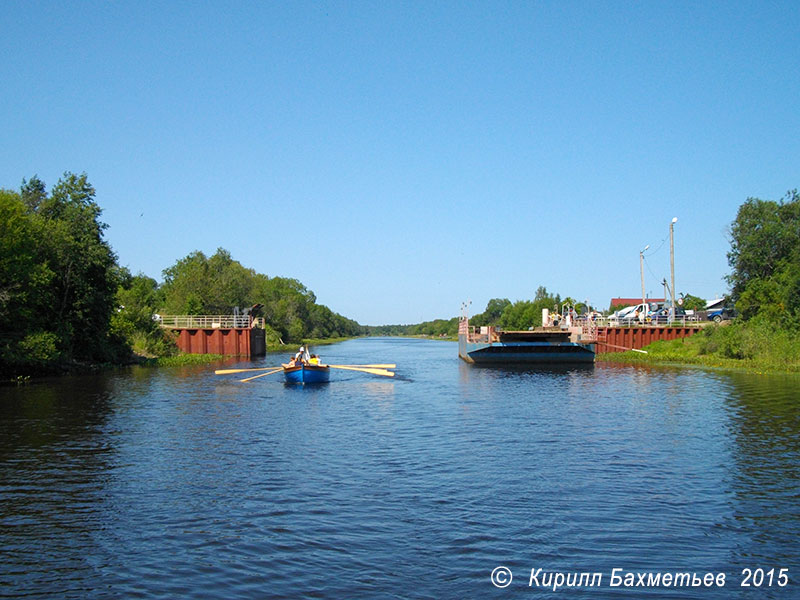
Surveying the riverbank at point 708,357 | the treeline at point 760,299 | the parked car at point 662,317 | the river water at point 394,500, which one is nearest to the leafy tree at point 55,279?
the river water at point 394,500

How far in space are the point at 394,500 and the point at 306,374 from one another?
933 inches

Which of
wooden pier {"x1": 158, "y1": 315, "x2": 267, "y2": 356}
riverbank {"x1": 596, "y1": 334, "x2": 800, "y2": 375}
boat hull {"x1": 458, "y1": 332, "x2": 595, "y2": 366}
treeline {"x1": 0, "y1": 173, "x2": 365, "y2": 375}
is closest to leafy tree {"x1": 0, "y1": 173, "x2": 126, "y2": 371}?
treeline {"x1": 0, "y1": 173, "x2": 365, "y2": 375}

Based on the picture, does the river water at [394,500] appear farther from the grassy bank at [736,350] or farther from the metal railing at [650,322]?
the metal railing at [650,322]

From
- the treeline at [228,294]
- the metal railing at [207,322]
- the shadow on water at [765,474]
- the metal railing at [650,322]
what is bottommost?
the shadow on water at [765,474]

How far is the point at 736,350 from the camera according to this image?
48.5 m

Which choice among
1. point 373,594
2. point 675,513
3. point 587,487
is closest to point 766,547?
point 675,513

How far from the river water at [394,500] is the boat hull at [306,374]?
969 cm

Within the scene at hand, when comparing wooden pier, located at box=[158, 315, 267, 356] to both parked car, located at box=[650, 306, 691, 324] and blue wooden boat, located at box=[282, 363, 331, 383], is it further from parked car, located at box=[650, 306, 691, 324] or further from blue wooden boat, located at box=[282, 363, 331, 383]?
parked car, located at box=[650, 306, 691, 324]

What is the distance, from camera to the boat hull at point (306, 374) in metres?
36.0

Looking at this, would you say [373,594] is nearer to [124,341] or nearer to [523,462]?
[523,462]

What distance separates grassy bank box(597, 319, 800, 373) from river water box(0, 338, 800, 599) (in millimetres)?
18505

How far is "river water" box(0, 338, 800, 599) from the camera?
946 cm

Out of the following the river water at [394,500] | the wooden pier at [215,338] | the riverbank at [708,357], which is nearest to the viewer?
the river water at [394,500]

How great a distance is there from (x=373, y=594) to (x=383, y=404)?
1979cm
